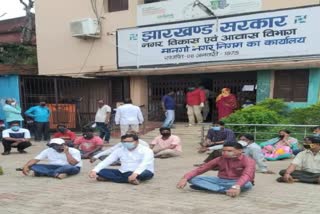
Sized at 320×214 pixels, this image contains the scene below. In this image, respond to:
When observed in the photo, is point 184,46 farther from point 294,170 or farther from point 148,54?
point 294,170

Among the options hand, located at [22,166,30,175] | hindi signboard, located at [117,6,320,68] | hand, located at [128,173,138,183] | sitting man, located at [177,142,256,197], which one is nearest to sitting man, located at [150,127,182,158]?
hand, located at [22,166,30,175]

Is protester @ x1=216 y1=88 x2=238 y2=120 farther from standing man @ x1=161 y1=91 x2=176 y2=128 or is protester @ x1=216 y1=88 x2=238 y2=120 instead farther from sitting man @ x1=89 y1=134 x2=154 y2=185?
sitting man @ x1=89 y1=134 x2=154 y2=185

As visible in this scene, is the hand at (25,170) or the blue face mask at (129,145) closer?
the blue face mask at (129,145)

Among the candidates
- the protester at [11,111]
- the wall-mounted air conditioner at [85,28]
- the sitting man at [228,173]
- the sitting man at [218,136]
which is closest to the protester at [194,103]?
the sitting man at [218,136]

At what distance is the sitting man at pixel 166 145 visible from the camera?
11.7m

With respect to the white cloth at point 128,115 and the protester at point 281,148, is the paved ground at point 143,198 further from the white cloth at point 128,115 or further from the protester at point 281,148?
the white cloth at point 128,115

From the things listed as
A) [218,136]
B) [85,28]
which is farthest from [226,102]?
[85,28]

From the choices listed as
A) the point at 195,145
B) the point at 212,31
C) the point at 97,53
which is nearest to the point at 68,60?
the point at 97,53

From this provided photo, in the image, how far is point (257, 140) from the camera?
12.7 meters

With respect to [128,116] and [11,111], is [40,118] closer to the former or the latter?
[11,111]

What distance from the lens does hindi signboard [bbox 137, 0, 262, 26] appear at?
1536cm

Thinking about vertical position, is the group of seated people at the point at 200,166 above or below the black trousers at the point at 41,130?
above

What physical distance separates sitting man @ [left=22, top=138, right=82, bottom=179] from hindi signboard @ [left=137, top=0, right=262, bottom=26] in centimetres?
899

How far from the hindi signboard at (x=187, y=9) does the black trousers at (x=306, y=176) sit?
333 inches
